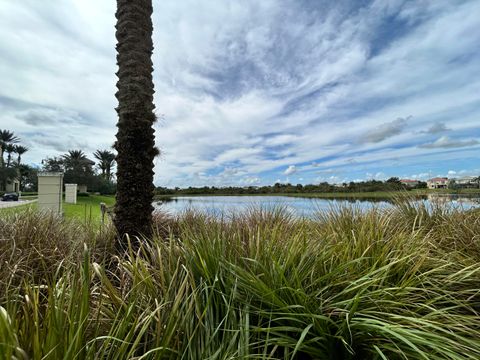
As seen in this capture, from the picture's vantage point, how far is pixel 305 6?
666 centimetres

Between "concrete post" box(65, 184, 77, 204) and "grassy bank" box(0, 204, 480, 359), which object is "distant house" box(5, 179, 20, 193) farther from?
"grassy bank" box(0, 204, 480, 359)

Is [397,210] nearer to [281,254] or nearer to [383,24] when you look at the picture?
[281,254]

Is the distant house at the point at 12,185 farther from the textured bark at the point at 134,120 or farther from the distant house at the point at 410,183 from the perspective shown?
the distant house at the point at 410,183

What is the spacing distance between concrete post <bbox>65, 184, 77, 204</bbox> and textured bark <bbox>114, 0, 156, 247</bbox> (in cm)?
1539

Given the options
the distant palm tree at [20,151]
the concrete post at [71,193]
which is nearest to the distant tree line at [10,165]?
the distant palm tree at [20,151]

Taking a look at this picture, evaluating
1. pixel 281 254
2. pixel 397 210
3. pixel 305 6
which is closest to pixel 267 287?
pixel 281 254

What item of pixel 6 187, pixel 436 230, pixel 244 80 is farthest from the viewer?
pixel 6 187

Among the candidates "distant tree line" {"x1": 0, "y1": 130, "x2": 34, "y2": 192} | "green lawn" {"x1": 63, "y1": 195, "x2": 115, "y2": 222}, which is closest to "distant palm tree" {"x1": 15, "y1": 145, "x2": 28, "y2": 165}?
"distant tree line" {"x1": 0, "y1": 130, "x2": 34, "y2": 192}

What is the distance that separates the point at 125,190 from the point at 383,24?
7117 mm

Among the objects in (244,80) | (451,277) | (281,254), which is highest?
(244,80)

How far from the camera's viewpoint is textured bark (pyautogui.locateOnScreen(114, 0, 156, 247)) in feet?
12.5

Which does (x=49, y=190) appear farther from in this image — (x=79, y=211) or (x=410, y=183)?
(x=410, y=183)

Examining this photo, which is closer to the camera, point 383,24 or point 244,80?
point 383,24

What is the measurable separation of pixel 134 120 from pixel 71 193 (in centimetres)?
1632
